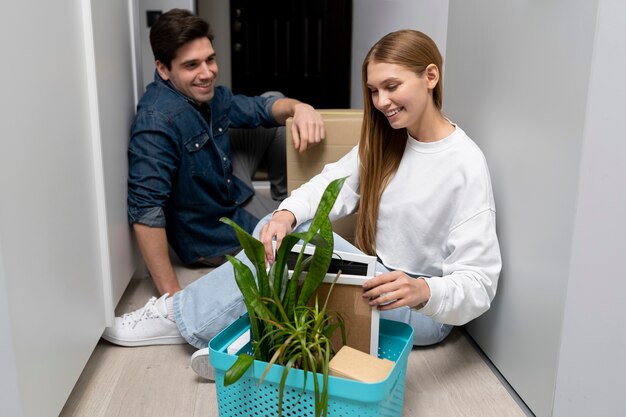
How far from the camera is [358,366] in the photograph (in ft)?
3.46

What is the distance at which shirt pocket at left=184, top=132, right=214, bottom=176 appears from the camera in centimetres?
181

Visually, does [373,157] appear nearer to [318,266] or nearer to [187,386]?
[318,266]

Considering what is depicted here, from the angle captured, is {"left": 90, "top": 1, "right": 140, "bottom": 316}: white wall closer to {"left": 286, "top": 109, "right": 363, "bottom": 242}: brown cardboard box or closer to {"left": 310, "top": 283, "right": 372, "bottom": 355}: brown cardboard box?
{"left": 286, "top": 109, "right": 363, "bottom": 242}: brown cardboard box

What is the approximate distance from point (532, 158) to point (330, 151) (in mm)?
630

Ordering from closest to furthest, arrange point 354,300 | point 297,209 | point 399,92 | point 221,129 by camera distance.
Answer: point 354,300 → point 399,92 → point 297,209 → point 221,129

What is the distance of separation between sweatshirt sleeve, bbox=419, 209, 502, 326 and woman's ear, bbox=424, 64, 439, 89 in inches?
11.8

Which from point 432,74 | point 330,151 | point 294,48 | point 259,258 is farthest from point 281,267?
point 294,48

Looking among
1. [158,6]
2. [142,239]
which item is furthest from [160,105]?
[158,6]

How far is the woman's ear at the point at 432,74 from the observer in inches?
51.8

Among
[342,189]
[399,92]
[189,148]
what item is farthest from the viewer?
[189,148]

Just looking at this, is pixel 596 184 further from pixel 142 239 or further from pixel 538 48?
pixel 142 239

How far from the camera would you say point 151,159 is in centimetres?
172

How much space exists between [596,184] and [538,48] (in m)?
0.32

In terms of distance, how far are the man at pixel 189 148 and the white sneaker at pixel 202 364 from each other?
1.33ft
